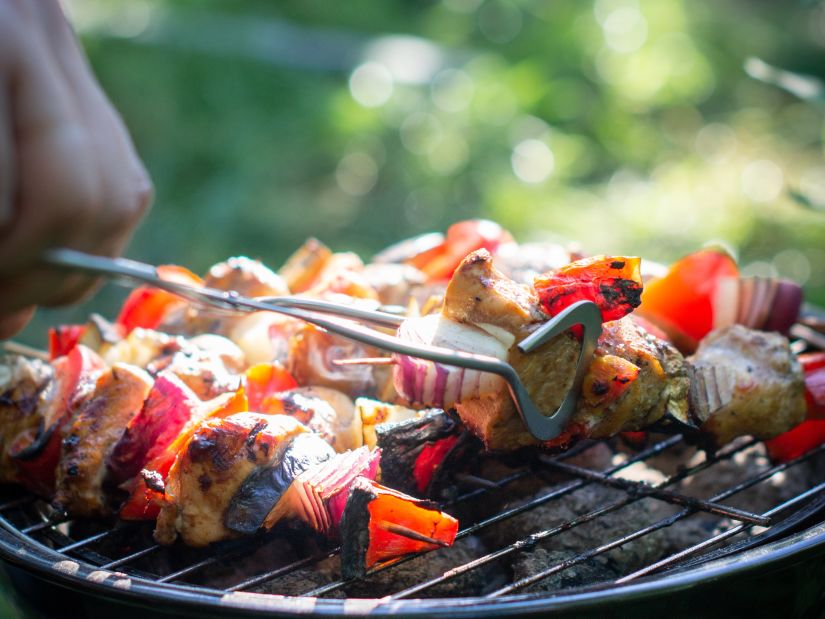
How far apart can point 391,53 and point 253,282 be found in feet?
24.2

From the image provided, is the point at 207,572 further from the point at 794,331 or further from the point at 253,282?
the point at 794,331

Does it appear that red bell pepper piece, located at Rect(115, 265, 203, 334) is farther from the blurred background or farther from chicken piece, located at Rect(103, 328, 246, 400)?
the blurred background

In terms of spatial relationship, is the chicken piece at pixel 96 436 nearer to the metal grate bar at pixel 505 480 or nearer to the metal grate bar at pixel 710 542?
the metal grate bar at pixel 505 480

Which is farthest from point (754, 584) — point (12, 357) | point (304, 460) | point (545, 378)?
point (12, 357)

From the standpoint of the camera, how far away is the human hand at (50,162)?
1.31 meters

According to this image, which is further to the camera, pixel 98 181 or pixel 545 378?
pixel 545 378

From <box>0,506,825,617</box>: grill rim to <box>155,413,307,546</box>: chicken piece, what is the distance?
207 mm

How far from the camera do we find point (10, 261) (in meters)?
1.32

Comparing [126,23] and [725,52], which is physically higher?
[725,52]

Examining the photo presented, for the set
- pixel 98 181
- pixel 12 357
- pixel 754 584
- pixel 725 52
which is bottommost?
pixel 754 584

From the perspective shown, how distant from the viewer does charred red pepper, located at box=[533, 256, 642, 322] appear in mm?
1869

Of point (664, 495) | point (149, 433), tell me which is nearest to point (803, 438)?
point (664, 495)

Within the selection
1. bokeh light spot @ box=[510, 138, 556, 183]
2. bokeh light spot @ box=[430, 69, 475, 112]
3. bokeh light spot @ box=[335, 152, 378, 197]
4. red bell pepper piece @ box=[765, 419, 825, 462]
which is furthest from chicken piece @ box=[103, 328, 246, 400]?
bokeh light spot @ box=[430, 69, 475, 112]

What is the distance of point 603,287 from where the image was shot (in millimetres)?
1871
